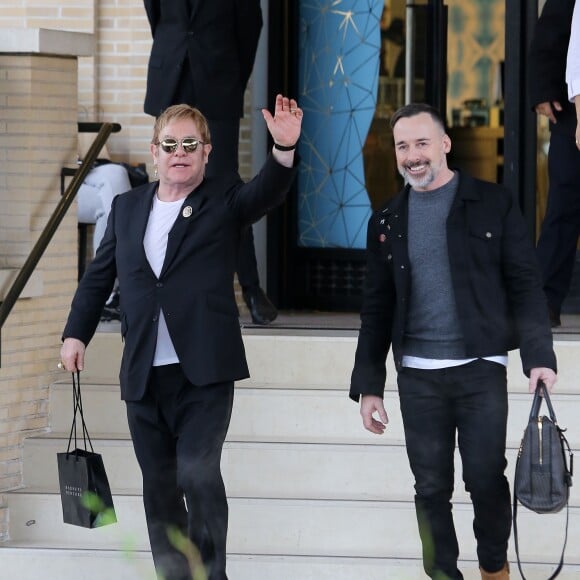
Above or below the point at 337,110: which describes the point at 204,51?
above

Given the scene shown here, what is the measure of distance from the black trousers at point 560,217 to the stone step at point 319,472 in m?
0.94

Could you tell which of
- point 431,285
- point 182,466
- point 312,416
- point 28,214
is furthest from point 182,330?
point 28,214

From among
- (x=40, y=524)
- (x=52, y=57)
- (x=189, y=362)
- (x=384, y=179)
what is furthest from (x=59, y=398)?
(x=384, y=179)

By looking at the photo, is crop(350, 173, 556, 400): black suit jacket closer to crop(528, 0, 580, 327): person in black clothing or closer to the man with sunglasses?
the man with sunglasses

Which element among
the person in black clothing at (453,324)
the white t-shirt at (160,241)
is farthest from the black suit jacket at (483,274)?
the white t-shirt at (160,241)

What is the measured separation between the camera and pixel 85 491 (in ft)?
17.0

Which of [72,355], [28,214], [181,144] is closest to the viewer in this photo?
[181,144]

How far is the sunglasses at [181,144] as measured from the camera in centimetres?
499

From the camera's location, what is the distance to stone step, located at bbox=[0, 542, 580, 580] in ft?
19.2

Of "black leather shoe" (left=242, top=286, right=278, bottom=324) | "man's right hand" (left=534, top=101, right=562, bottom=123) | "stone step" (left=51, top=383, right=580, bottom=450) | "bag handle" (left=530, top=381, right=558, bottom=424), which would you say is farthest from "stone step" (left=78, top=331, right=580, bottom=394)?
"bag handle" (left=530, top=381, right=558, bottom=424)

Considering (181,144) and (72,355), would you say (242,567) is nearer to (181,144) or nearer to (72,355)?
(72,355)

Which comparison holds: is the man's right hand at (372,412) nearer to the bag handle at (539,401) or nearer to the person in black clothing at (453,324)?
the person in black clothing at (453,324)

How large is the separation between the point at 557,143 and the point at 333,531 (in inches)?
82.9

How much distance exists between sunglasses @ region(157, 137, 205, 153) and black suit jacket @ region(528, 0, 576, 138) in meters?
2.27
